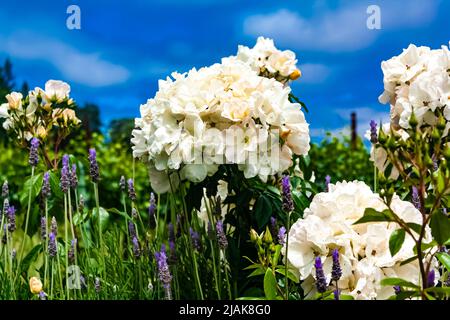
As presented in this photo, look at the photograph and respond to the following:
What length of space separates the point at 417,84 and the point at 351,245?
884 millimetres

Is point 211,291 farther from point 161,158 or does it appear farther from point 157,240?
point 161,158

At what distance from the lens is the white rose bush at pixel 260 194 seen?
1.92 metres

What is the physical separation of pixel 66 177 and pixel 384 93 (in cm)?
152

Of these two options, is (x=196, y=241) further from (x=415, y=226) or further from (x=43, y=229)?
(x=415, y=226)

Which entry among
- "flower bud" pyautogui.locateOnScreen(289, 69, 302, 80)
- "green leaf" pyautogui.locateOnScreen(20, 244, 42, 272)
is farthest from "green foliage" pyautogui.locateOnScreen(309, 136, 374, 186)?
"green leaf" pyautogui.locateOnScreen(20, 244, 42, 272)

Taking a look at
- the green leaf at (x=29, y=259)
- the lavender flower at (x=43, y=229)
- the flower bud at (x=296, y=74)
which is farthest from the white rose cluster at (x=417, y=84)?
the green leaf at (x=29, y=259)

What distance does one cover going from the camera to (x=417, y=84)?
2.69m

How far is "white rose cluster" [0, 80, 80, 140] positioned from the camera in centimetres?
321

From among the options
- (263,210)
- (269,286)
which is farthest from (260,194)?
(269,286)

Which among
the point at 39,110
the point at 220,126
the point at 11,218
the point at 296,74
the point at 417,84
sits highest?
the point at 296,74

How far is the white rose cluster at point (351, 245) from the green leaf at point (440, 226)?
0.42 metres

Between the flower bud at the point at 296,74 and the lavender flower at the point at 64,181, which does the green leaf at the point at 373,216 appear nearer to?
the lavender flower at the point at 64,181

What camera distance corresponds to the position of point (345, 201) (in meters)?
2.17
